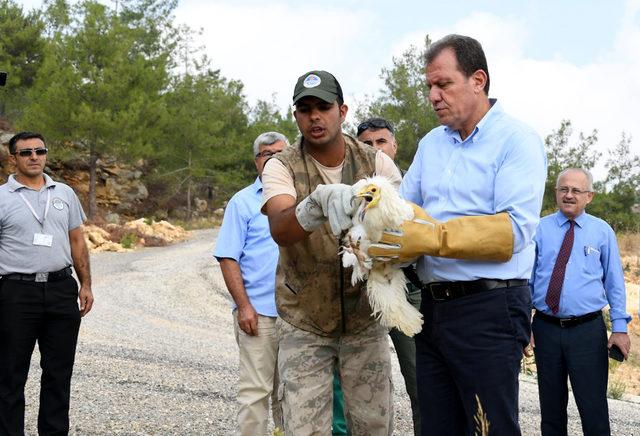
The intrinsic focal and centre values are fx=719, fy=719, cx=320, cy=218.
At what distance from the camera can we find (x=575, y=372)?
496cm

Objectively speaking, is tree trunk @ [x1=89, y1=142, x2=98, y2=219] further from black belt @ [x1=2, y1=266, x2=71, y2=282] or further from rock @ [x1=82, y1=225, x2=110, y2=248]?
black belt @ [x1=2, y1=266, x2=71, y2=282]

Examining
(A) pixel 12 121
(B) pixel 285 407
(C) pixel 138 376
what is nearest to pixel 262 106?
(A) pixel 12 121

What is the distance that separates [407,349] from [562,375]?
1.16 m

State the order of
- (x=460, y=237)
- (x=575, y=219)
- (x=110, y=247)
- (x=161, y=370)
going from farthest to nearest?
1. (x=110, y=247)
2. (x=161, y=370)
3. (x=575, y=219)
4. (x=460, y=237)

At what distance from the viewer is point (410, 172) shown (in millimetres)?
3236

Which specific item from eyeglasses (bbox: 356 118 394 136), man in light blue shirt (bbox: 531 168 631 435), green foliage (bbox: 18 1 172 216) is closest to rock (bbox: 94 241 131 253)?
green foliage (bbox: 18 1 172 216)

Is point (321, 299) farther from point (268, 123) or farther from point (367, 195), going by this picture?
point (268, 123)

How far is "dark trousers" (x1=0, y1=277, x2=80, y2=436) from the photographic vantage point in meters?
4.98

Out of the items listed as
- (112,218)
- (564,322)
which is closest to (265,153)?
(564,322)

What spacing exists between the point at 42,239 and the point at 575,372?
151 inches

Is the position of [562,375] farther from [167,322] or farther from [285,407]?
[167,322]

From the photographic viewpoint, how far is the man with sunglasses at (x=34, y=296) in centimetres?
499

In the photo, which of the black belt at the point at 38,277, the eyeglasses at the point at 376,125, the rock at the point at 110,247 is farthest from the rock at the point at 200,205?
the black belt at the point at 38,277

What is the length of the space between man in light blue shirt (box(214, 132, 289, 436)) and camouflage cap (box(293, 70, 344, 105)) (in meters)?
1.77
